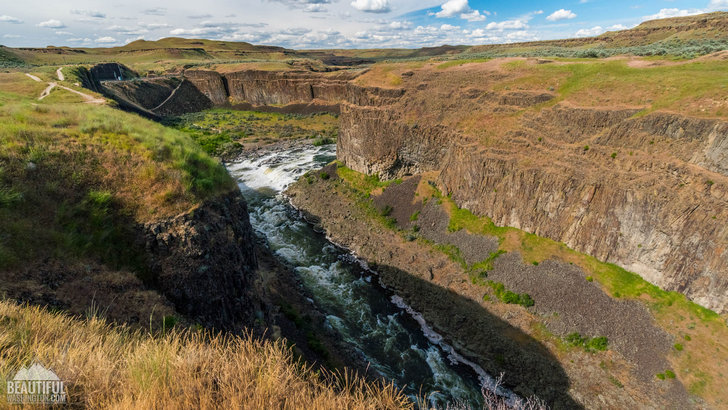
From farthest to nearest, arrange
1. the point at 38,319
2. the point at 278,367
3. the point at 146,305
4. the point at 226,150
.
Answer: the point at 226,150
the point at 146,305
the point at 38,319
the point at 278,367

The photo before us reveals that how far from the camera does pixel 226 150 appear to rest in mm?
Result: 64875

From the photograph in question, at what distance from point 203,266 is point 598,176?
28.3 meters

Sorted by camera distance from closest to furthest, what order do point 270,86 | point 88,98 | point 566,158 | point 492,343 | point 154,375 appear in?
point 154,375 → point 492,343 → point 566,158 → point 88,98 → point 270,86

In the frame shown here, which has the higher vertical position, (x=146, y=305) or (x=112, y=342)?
(x=112, y=342)

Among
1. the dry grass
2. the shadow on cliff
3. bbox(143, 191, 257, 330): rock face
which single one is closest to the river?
the shadow on cliff

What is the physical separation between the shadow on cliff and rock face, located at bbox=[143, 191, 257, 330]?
52.9 ft

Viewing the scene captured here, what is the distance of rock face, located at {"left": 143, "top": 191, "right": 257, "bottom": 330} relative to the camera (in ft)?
42.4

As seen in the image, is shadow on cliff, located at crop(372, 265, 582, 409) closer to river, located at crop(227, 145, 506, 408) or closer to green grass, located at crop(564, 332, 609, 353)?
river, located at crop(227, 145, 506, 408)

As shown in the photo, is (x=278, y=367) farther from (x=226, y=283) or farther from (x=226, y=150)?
→ (x=226, y=150)

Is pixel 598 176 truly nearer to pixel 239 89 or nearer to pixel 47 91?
pixel 47 91

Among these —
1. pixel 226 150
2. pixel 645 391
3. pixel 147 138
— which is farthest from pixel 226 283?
pixel 226 150

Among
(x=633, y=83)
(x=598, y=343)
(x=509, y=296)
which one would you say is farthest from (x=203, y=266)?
(x=633, y=83)

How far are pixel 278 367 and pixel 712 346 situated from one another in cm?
2705

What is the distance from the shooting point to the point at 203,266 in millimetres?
13711
